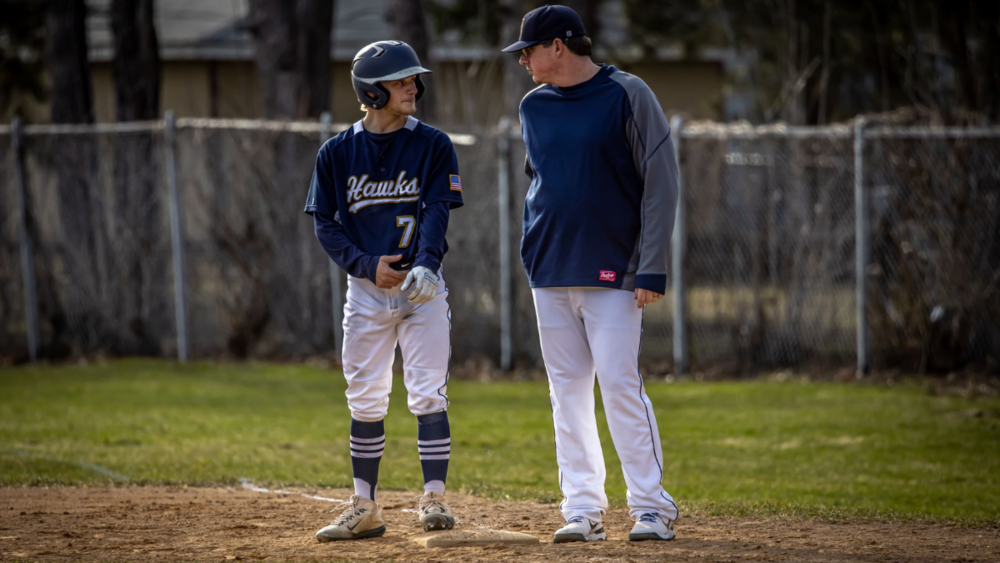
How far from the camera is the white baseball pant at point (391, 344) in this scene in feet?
17.7

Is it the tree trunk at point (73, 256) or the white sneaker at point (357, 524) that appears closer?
the white sneaker at point (357, 524)

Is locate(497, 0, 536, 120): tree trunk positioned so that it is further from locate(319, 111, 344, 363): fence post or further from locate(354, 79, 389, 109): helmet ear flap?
locate(354, 79, 389, 109): helmet ear flap

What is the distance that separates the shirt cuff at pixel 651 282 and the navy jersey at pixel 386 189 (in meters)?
0.95

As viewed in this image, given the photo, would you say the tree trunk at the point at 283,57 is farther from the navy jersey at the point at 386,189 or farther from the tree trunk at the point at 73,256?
the navy jersey at the point at 386,189

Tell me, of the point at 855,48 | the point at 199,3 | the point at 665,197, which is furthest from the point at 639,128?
the point at 199,3

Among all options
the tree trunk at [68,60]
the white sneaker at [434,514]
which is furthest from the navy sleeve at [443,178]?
the tree trunk at [68,60]

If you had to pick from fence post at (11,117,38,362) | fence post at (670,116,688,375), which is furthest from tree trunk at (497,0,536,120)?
fence post at (11,117,38,362)

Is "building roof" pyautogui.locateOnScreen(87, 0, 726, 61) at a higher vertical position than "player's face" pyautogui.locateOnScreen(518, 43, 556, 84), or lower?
higher

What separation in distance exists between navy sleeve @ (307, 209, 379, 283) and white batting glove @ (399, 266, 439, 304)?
0.21 metres

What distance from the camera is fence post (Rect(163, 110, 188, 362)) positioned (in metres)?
13.2

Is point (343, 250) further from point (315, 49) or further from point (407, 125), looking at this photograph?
point (315, 49)

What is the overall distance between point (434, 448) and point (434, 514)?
0.30 m

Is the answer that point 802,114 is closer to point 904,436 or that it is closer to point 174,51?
point 904,436

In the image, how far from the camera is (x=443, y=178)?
548 centimetres
